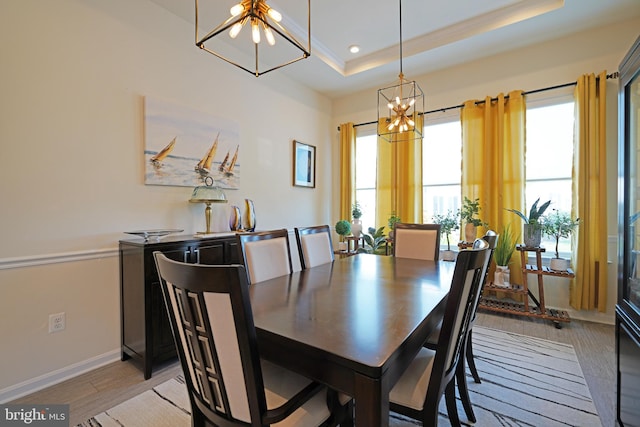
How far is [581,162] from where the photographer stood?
2.93 meters

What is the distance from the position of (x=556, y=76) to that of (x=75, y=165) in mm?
4694

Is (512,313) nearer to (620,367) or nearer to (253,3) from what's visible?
(620,367)

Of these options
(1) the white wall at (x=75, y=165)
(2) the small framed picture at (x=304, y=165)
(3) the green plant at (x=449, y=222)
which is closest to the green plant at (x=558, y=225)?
(3) the green plant at (x=449, y=222)

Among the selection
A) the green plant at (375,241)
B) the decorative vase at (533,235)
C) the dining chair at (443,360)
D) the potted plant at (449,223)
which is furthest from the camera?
the green plant at (375,241)

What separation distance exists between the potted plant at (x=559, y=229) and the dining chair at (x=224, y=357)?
3.03 metres

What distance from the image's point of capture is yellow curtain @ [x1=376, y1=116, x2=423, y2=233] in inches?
155

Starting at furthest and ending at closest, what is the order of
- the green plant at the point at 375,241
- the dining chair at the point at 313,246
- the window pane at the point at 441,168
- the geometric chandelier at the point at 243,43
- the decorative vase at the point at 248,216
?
1. the green plant at the point at 375,241
2. the window pane at the point at 441,168
3. the decorative vase at the point at 248,216
4. the geometric chandelier at the point at 243,43
5. the dining chair at the point at 313,246

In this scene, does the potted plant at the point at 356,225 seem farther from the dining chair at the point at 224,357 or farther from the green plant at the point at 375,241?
the dining chair at the point at 224,357

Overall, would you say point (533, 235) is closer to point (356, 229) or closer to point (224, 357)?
point (356, 229)

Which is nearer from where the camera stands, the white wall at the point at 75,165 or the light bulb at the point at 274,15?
the light bulb at the point at 274,15

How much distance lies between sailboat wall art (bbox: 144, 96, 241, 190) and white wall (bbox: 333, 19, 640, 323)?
9.07 feet

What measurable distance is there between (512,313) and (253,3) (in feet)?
11.9

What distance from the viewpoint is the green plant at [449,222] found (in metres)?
3.56

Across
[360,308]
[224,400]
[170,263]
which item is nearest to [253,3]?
[170,263]
